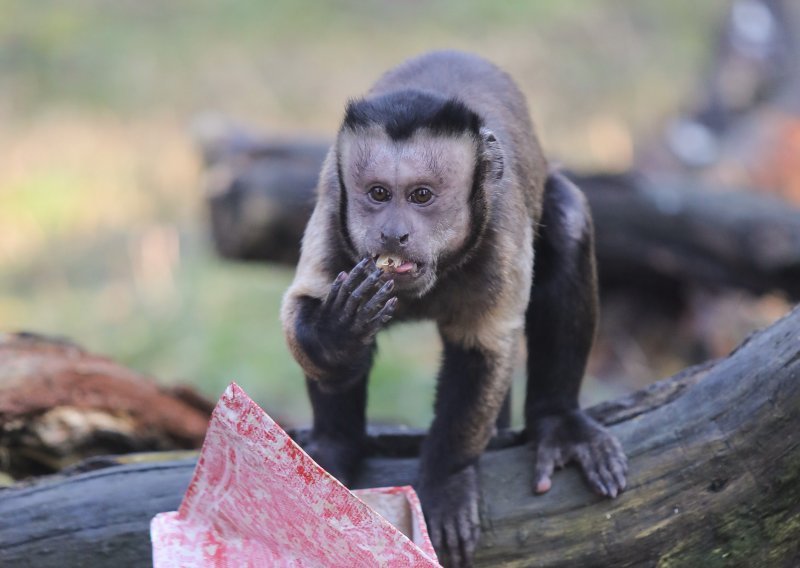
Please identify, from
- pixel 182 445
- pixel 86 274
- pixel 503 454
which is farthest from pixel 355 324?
pixel 86 274

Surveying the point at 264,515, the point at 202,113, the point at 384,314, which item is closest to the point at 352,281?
the point at 384,314

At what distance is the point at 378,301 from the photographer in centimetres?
378

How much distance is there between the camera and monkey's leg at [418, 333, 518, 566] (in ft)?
14.3

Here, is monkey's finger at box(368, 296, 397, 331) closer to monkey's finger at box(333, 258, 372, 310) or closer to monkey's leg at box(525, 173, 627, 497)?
monkey's finger at box(333, 258, 372, 310)

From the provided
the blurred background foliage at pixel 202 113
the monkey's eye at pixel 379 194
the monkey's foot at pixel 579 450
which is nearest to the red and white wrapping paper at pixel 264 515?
the monkey's foot at pixel 579 450

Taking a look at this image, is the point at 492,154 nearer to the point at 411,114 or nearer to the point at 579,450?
the point at 411,114

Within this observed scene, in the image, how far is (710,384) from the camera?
166 inches

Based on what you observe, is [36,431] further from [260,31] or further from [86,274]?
[260,31]

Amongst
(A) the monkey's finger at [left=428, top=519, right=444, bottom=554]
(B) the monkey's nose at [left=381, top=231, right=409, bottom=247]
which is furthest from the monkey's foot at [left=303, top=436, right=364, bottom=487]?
(B) the monkey's nose at [left=381, top=231, right=409, bottom=247]

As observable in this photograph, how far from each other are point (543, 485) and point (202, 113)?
9.87 meters

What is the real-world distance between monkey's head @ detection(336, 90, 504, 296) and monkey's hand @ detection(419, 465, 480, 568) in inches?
33.1

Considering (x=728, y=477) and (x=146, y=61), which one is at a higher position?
(x=728, y=477)

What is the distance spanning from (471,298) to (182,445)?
8.36 ft

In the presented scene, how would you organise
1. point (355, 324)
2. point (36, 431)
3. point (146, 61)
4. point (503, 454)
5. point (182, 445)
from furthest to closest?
point (146, 61) → point (182, 445) → point (36, 431) → point (503, 454) → point (355, 324)
